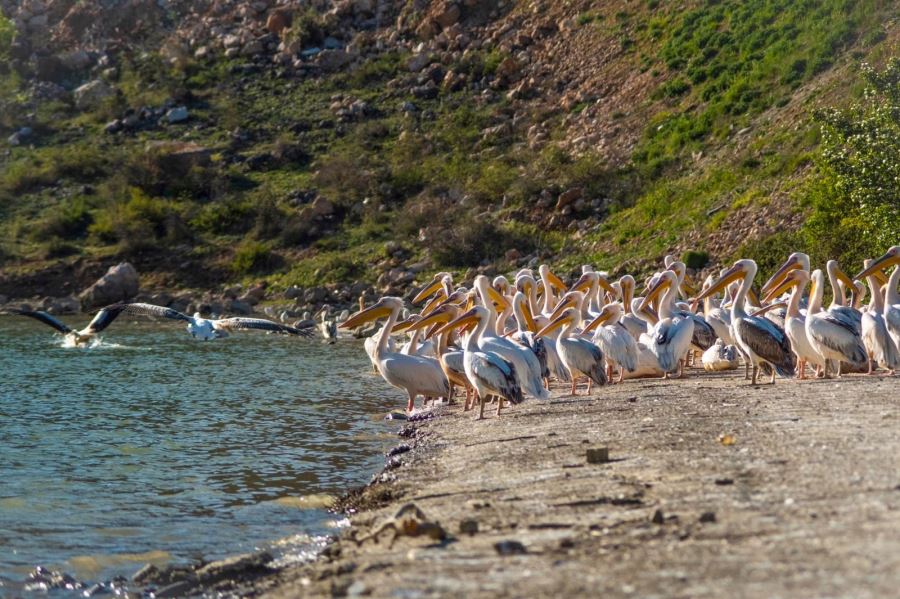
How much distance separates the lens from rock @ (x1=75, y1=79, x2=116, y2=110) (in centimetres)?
5278

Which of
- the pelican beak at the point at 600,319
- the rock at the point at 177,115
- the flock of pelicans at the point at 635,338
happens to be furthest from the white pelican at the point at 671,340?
the rock at the point at 177,115

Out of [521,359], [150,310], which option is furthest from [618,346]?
[150,310]

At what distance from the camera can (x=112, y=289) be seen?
1395 inches

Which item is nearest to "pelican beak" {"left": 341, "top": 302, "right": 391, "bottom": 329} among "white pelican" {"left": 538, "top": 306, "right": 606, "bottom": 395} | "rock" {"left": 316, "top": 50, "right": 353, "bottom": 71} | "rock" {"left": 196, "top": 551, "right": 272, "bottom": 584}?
"white pelican" {"left": 538, "top": 306, "right": 606, "bottom": 395}

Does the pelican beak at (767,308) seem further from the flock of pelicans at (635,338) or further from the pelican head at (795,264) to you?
the pelican head at (795,264)

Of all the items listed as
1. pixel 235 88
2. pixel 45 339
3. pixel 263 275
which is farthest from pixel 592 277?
pixel 235 88

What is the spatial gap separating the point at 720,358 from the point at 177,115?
38.0 metres

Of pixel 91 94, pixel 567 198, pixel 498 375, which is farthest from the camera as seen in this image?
pixel 91 94

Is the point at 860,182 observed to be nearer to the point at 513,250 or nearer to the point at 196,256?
the point at 513,250

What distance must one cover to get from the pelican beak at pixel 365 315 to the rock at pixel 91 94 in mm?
40707

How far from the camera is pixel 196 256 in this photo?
4025 centimetres

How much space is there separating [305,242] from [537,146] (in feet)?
28.2

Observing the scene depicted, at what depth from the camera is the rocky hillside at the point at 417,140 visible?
33.7 metres

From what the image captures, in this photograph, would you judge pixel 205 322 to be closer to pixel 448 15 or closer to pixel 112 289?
pixel 112 289
